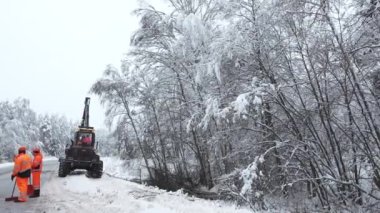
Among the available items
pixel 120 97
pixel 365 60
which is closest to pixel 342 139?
pixel 365 60

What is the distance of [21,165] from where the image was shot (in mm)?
10039

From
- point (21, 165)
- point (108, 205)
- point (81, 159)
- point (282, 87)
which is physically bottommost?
point (108, 205)

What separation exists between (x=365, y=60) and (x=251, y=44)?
2.95 m

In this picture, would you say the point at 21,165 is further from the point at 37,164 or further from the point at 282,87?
the point at 282,87

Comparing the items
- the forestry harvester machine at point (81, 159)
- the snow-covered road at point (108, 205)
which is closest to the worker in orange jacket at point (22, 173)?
the snow-covered road at point (108, 205)

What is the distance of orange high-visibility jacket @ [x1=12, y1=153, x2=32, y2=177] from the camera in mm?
9984

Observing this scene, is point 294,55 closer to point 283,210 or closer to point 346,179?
point 346,179

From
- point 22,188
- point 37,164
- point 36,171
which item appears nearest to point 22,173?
point 22,188

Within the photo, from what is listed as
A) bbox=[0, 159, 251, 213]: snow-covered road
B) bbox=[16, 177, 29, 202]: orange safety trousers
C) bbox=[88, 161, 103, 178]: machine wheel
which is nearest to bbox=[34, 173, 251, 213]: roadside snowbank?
bbox=[0, 159, 251, 213]: snow-covered road

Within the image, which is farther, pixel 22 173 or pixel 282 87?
pixel 22 173

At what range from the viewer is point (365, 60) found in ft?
25.3

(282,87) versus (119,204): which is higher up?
(282,87)

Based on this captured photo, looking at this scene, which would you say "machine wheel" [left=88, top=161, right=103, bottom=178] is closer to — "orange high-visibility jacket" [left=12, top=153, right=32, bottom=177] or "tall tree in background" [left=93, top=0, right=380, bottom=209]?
"tall tree in background" [left=93, top=0, right=380, bottom=209]

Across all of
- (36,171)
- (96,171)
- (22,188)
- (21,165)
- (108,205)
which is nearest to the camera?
(108,205)
